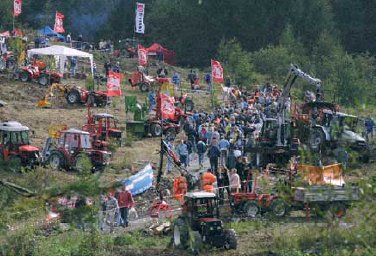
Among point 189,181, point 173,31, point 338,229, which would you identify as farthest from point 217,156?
point 173,31

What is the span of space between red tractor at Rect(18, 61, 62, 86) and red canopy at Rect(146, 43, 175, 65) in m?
16.4

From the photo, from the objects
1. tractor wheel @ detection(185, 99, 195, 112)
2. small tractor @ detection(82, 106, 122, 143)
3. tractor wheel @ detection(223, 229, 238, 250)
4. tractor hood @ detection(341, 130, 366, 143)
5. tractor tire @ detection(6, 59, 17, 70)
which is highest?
tractor tire @ detection(6, 59, 17, 70)

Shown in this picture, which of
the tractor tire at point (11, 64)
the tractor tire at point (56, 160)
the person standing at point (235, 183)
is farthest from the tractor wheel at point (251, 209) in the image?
the tractor tire at point (11, 64)

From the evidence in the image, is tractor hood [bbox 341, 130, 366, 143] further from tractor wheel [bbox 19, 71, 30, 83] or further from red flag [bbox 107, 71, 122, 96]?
tractor wheel [bbox 19, 71, 30, 83]

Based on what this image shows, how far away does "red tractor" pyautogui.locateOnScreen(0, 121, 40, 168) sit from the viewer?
2833 centimetres

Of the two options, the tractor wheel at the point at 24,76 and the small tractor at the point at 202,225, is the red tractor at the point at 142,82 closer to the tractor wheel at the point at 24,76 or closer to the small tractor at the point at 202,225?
the tractor wheel at the point at 24,76

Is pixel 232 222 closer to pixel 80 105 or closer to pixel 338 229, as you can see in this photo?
pixel 338 229

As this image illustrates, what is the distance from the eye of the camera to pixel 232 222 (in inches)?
928

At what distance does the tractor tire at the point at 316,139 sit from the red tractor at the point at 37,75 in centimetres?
1525

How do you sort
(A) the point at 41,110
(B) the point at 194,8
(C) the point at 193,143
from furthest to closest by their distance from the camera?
1. (B) the point at 194,8
2. (A) the point at 41,110
3. (C) the point at 193,143

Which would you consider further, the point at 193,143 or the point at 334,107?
the point at 334,107

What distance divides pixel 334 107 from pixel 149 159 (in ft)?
22.4

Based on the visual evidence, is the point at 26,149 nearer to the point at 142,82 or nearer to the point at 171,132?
the point at 171,132


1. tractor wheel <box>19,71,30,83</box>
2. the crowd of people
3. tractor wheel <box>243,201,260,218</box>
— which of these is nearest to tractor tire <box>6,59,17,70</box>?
tractor wheel <box>19,71,30,83</box>
